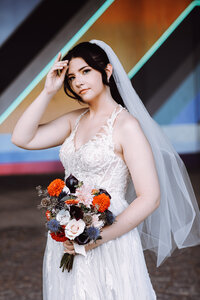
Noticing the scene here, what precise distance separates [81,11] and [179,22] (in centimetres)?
167

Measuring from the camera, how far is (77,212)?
6.55 ft

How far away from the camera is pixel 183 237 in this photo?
255 centimetres

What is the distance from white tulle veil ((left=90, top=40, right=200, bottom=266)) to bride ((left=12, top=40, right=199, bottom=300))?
1 cm

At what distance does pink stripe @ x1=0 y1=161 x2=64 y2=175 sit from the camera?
928 cm

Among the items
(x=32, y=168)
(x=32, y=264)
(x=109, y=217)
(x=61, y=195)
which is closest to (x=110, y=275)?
(x=109, y=217)

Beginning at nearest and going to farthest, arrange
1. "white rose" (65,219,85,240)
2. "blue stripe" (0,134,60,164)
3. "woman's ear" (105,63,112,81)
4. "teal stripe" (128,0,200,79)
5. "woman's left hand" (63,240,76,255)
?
"white rose" (65,219,85,240)
"woman's left hand" (63,240,76,255)
"woman's ear" (105,63,112,81)
"teal stripe" (128,0,200,79)
"blue stripe" (0,134,60,164)

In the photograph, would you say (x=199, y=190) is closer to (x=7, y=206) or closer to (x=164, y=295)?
(x=7, y=206)

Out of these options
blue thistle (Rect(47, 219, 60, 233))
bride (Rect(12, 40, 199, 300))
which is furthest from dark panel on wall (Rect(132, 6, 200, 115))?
blue thistle (Rect(47, 219, 60, 233))

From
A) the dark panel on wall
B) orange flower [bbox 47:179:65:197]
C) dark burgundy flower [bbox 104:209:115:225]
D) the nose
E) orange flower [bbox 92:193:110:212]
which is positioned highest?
the dark panel on wall

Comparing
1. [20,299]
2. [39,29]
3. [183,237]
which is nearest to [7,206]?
[39,29]

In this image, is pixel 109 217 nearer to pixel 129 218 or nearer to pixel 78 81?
pixel 129 218

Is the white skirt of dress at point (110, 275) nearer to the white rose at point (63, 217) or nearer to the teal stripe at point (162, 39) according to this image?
the white rose at point (63, 217)

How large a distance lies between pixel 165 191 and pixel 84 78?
0.69 metres

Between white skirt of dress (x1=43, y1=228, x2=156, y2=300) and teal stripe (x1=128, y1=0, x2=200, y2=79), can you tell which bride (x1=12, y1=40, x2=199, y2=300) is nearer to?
white skirt of dress (x1=43, y1=228, x2=156, y2=300)
